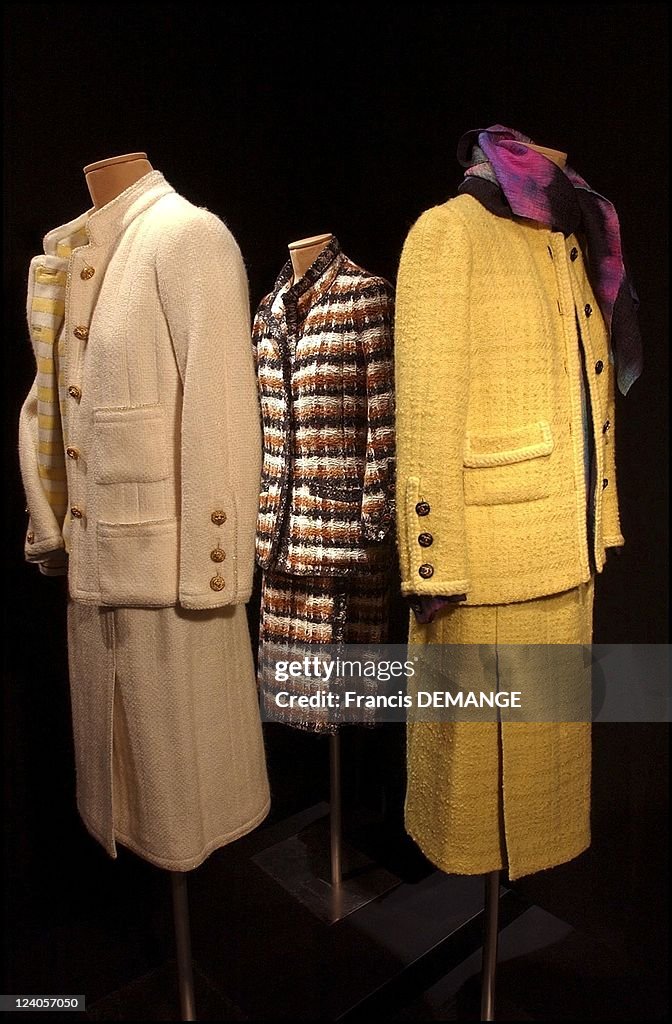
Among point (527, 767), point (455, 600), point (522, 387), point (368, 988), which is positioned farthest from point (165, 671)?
point (368, 988)

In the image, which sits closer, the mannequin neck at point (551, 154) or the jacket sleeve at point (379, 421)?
the mannequin neck at point (551, 154)

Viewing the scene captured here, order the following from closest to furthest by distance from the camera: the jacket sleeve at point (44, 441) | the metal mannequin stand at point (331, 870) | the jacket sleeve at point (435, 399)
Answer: the jacket sleeve at point (435, 399) → the jacket sleeve at point (44, 441) → the metal mannequin stand at point (331, 870)

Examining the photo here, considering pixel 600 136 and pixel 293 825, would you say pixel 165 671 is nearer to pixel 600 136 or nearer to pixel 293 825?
pixel 293 825

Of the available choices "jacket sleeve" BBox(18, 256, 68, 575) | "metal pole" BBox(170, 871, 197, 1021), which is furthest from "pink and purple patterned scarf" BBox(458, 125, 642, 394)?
"metal pole" BBox(170, 871, 197, 1021)

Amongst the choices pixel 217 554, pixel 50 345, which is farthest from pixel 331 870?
pixel 50 345

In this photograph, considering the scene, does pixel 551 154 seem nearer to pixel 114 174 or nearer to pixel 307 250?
pixel 307 250

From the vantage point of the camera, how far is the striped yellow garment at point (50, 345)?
5.51ft

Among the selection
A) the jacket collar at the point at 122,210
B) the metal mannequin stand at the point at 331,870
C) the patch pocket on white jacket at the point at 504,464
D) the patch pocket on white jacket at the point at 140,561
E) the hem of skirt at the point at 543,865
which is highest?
the jacket collar at the point at 122,210

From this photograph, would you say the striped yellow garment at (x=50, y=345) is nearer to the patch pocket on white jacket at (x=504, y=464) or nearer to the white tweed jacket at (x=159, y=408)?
the white tweed jacket at (x=159, y=408)

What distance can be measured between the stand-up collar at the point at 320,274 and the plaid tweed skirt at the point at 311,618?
2.09ft

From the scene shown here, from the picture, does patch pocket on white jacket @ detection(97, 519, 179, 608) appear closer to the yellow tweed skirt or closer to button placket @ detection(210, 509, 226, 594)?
button placket @ detection(210, 509, 226, 594)

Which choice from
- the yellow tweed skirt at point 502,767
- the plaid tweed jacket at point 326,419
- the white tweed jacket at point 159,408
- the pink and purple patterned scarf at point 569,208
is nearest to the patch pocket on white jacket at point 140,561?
the white tweed jacket at point 159,408

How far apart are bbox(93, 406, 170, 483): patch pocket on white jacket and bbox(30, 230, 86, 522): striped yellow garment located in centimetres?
17

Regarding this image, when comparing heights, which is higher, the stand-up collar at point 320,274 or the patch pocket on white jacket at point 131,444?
the stand-up collar at point 320,274
